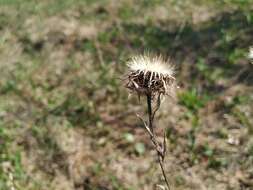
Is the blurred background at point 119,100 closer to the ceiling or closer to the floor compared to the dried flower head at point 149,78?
closer to the ceiling

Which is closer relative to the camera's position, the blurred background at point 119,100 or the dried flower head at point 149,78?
the dried flower head at point 149,78

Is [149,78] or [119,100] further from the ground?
[119,100]

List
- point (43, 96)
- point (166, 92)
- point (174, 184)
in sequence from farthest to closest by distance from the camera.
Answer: point (43, 96) → point (174, 184) → point (166, 92)

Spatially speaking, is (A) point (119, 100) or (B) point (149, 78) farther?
(A) point (119, 100)

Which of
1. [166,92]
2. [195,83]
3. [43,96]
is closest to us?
[166,92]

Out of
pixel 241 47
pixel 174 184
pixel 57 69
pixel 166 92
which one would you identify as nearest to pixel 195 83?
pixel 241 47

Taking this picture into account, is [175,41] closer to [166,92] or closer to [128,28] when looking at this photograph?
[128,28]

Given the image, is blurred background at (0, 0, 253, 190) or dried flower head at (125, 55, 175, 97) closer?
dried flower head at (125, 55, 175, 97)

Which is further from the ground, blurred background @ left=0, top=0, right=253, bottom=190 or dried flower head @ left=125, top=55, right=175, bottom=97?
blurred background @ left=0, top=0, right=253, bottom=190
